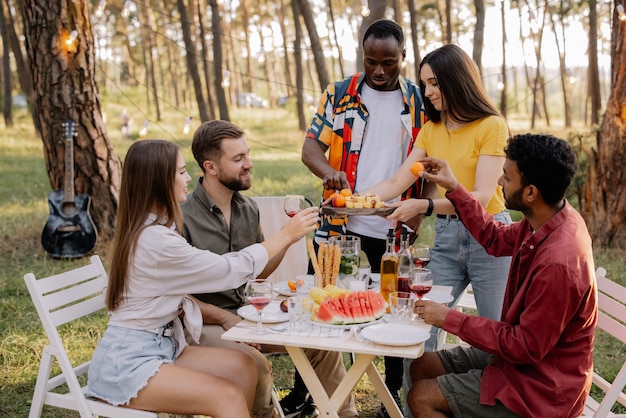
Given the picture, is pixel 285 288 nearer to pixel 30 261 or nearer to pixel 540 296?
pixel 540 296

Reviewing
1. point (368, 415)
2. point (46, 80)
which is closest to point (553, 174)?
point (368, 415)

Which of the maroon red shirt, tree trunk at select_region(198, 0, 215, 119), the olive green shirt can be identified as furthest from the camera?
tree trunk at select_region(198, 0, 215, 119)

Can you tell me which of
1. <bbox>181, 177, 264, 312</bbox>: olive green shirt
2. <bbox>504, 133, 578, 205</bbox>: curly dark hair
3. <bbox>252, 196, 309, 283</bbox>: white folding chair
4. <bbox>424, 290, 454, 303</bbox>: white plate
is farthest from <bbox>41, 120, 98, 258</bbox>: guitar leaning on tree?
<bbox>504, 133, 578, 205</bbox>: curly dark hair

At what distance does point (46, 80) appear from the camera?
747 cm

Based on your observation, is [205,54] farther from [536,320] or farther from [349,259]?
[536,320]

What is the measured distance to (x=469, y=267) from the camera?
3459 mm

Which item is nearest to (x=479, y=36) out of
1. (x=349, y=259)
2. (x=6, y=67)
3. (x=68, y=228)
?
(x=68, y=228)

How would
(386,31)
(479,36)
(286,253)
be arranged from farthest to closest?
(479,36) → (286,253) → (386,31)

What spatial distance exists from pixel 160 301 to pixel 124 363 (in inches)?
11.5

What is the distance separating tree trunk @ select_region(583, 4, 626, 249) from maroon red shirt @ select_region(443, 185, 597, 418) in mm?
5561

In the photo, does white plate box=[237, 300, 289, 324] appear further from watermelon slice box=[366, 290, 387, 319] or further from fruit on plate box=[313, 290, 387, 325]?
watermelon slice box=[366, 290, 387, 319]

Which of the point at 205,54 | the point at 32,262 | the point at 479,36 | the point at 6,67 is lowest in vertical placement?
the point at 32,262

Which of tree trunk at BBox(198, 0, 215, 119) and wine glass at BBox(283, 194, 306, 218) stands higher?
tree trunk at BBox(198, 0, 215, 119)

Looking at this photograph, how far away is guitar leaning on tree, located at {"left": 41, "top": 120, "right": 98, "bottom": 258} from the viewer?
24.6 feet
